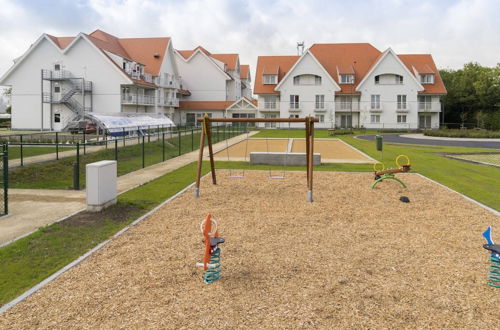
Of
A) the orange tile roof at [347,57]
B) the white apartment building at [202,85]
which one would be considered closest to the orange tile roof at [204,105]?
the white apartment building at [202,85]

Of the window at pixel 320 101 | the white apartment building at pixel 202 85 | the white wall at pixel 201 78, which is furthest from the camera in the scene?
the white wall at pixel 201 78

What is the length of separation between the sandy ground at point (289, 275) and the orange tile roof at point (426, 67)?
60592 millimetres

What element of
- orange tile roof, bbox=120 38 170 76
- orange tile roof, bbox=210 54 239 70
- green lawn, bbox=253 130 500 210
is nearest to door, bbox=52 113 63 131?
orange tile roof, bbox=120 38 170 76

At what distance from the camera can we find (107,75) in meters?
53.1

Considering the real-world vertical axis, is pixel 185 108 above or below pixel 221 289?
above

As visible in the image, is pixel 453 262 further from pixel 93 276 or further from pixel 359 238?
pixel 93 276

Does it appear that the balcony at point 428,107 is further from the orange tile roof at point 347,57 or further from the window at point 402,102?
the orange tile roof at point 347,57

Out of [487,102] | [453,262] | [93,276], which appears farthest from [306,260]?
[487,102]

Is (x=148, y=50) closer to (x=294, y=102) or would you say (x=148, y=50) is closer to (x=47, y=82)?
(x=47, y=82)

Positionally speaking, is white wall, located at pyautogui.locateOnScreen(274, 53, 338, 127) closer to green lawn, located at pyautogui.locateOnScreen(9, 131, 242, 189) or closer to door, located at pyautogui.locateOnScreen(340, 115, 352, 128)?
door, located at pyautogui.locateOnScreen(340, 115, 352, 128)

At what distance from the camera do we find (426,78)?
68.0 meters

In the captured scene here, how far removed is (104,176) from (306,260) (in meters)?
→ 6.00

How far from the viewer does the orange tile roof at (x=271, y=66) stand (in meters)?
68.7

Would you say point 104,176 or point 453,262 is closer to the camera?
point 453,262
